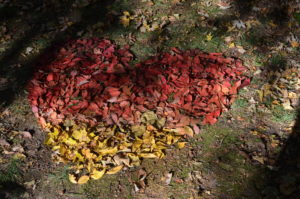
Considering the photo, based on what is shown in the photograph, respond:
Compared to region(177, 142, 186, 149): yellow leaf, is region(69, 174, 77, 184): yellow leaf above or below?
above

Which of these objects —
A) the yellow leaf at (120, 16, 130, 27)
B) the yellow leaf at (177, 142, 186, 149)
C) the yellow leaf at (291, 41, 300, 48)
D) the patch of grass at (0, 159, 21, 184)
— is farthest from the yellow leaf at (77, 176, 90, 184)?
the yellow leaf at (291, 41, 300, 48)

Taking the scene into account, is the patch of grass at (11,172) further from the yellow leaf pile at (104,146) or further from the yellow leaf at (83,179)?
the yellow leaf at (83,179)

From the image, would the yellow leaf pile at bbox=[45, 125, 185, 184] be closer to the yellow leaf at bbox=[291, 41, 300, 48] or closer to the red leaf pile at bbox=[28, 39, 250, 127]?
the red leaf pile at bbox=[28, 39, 250, 127]

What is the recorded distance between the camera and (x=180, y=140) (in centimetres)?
370

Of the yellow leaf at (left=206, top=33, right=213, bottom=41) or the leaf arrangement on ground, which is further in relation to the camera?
the yellow leaf at (left=206, top=33, right=213, bottom=41)

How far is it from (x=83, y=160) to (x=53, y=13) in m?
3.38

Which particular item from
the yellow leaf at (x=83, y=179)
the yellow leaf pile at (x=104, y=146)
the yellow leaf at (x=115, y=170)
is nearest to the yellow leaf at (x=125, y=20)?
the yellow leaf pile at (x=104, y=146)

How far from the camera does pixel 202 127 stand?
12.5 ft

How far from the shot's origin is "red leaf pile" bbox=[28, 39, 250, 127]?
13.0ft

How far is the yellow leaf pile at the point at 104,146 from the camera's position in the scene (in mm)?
3473

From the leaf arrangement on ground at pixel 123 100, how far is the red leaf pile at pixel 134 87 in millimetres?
11

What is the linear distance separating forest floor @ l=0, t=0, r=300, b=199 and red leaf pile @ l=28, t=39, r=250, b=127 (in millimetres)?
186

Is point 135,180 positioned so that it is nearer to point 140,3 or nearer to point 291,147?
point 291,147

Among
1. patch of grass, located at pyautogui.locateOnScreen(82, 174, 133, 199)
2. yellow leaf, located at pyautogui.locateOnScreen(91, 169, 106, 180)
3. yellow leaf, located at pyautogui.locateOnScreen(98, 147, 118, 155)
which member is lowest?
patch of grass, located at pyautogui.locateOnScreen(82, 174, 133, 199)
